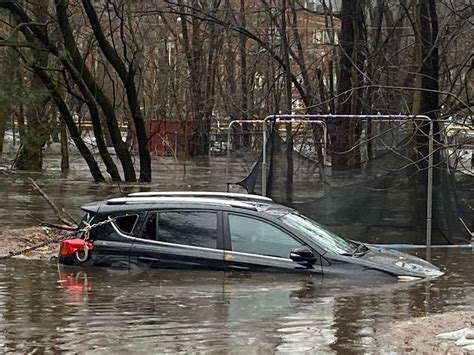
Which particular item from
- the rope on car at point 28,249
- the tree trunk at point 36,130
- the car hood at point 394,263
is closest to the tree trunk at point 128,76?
the tree trunk at point 36,130

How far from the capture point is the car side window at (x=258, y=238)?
9.62 metres

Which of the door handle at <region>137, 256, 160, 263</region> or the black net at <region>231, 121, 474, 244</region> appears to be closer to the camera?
the door handle at <region>137, 256, 160, 263</region>

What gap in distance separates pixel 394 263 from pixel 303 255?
1.21 meters

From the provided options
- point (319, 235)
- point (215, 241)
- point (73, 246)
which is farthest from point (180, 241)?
point (319, 235)

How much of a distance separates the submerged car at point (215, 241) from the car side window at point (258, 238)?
1 centimetres

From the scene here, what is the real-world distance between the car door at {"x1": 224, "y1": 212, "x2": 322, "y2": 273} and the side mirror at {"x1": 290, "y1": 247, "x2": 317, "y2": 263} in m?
0.04

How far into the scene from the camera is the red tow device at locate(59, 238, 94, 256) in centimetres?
1016

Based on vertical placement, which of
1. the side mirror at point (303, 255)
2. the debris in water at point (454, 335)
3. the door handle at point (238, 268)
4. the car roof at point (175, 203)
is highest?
the car roof at point (175, 203)

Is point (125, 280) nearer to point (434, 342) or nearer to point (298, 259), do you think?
point (298, 259)

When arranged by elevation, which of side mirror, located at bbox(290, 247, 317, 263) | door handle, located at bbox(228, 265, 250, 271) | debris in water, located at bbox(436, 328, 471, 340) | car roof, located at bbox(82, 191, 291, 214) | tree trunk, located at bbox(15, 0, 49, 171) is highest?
tree trunk, located at bbox(15, 0, 49, 171)

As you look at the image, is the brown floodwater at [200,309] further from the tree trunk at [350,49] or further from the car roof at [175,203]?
the tree trunk at [350,49]

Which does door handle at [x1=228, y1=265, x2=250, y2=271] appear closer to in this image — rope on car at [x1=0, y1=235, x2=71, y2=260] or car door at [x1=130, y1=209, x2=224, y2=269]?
car door at [x1=130, y1=209, x2=224, y2=269]

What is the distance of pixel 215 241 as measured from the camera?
32.2ft

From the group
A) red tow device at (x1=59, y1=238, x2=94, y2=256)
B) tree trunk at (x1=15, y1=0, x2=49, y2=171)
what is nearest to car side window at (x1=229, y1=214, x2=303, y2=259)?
red tow device at (x1=59, y1=238, x2=94, y2=256)
